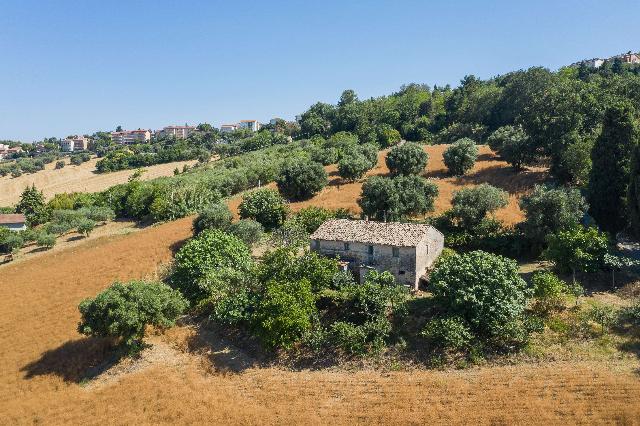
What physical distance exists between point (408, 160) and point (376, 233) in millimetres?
32215

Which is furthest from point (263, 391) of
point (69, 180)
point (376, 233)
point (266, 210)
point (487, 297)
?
point (69, 180)

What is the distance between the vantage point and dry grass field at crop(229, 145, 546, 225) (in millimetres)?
54781

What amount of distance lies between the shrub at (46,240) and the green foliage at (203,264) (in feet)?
125

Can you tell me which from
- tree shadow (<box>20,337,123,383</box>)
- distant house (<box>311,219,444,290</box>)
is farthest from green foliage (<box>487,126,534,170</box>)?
tree shadow (<box>20,337,123,383</box>)

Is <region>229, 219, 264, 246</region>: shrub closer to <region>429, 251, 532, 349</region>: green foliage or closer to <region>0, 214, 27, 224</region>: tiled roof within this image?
<region>429, 251, 532, 349</region>: green foliage

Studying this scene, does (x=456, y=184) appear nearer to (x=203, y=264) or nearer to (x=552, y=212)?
(x=552, y=212)

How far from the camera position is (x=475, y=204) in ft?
140

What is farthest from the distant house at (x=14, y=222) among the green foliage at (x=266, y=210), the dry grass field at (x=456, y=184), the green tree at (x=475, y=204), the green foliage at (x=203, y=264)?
the green tree at (x=475, y=204)

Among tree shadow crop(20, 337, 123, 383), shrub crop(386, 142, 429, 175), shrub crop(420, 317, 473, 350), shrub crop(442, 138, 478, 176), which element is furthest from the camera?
shrub crop(442, 138, 478, 176)

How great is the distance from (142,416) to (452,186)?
50242mm

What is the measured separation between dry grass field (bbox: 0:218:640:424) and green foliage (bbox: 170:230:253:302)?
3.55m

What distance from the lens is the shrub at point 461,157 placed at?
67000mm

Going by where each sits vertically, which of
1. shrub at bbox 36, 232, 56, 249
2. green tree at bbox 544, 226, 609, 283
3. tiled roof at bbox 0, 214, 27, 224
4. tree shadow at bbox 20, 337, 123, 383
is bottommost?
tree shadow at bbox 20, 337, 123, 383

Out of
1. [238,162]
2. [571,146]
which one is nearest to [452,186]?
[571,146]
